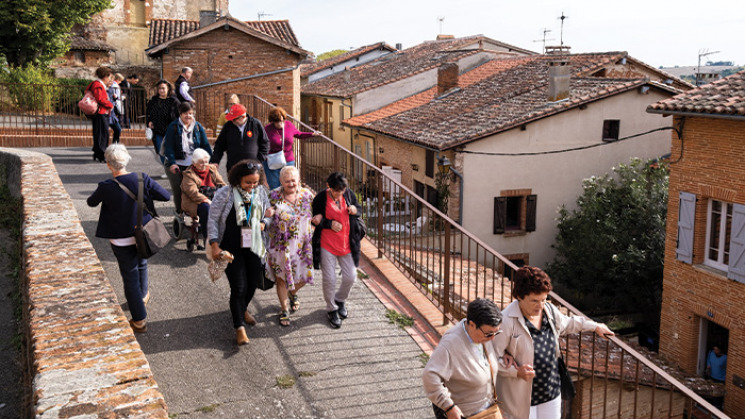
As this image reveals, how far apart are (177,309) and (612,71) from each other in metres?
26.5

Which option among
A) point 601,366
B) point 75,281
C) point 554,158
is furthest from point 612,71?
point 75,281

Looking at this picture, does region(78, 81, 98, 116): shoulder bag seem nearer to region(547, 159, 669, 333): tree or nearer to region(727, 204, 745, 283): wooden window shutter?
region(727, 204, 745, 283): wooden window shutter

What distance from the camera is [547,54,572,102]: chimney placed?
84.1 feet

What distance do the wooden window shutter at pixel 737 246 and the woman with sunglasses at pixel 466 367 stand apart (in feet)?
47.6

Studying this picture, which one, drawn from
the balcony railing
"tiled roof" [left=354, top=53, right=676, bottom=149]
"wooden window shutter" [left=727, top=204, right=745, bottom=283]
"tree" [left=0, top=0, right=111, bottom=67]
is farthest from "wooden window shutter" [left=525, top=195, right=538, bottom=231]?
"tree" [left=0, top=0, right=111, bottom=67]

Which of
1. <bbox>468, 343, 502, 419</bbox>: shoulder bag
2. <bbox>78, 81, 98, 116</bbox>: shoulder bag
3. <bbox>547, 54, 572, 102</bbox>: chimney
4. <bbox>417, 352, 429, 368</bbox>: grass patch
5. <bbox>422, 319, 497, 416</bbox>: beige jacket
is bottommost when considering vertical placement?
<bbox>417, 352, 429, 368</bbox>: grass patch

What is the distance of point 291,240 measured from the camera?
652 centimetres

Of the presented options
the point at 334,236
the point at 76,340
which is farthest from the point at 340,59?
the point at 76,340

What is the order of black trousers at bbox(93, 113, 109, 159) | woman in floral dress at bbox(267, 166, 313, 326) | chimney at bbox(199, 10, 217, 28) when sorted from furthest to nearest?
chimney at bbox(199, 10, 217, 28) < black trousers at bbox(93, 113, 109, 159) < woman in floral dress at bbox(267, 166, 313, 326)

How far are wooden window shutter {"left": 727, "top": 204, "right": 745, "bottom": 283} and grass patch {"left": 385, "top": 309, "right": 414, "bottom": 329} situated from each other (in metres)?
12.5

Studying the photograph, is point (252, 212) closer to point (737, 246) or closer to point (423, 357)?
point (423, 357)

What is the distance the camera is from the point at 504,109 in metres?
27.6

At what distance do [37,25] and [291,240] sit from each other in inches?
1201

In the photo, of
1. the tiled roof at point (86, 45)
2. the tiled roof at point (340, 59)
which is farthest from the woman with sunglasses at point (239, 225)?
the tiled roof at point (86, 45)
